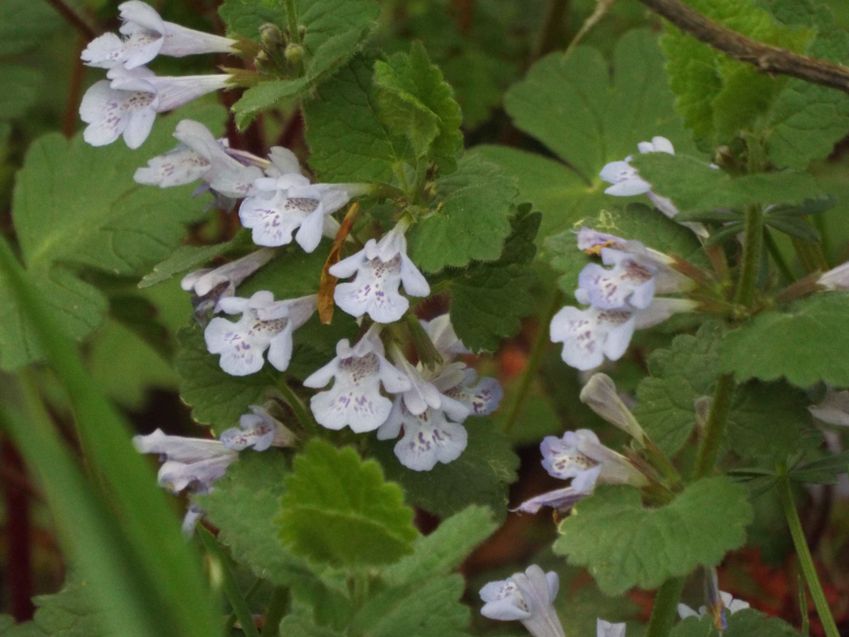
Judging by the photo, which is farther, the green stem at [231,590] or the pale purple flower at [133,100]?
the pale purple flower at [133,100]

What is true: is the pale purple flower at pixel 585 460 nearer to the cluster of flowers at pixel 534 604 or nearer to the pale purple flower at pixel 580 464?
the pale purple flower at pixel 580 464

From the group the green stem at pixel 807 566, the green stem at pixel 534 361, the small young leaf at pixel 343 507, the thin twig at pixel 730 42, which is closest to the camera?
the small young leaf at pixel 343 507

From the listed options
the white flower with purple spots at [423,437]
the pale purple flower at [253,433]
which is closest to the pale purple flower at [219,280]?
the pale purple flower at [253,433]

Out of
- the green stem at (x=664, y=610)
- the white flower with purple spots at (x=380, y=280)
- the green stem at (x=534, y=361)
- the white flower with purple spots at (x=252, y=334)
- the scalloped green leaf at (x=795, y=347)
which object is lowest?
the green stem at (x=534, y=361)

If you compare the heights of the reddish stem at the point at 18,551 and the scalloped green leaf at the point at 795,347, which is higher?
the scalloped green leaf at the point at 795,347

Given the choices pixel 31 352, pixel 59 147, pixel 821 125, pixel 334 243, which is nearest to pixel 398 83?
pixel 334 243

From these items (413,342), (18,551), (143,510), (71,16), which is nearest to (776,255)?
(413,342)

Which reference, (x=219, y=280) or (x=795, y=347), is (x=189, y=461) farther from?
(x=795, y=347)
